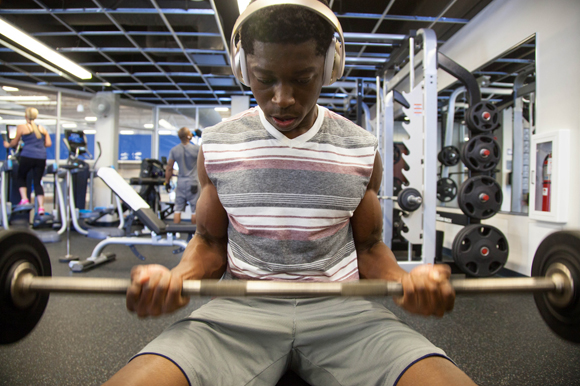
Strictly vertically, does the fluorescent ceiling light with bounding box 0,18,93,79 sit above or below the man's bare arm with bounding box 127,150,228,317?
above

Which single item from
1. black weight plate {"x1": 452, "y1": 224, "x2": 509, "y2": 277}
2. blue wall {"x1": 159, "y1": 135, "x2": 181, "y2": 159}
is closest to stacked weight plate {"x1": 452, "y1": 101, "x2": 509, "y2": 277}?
black weight plate {"x1": 452, "y1": 224, "x2": 509, "y2": 277}

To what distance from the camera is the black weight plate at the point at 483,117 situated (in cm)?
280

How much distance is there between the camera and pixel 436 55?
270 centimetres

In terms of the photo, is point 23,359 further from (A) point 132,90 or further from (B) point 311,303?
(A) point 132,90

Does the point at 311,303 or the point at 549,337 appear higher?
the point at 311,303

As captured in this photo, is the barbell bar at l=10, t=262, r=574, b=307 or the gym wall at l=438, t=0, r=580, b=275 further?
the gym wall at l=438, t=0, r=580, b=275

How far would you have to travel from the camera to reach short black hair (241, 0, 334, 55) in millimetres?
710

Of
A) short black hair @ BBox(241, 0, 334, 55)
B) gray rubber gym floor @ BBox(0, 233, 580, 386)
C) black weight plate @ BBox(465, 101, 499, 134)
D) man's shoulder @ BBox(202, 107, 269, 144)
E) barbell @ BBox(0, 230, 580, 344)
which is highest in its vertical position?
black weight plate @ BBox(465, 101, 499, 134)

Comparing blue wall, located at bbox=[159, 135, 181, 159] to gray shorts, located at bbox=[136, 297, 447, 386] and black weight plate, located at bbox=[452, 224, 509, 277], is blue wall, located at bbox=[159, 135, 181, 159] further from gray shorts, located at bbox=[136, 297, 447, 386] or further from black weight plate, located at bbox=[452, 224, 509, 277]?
gray shorts, located at bbox=[136, 297, 447, 386]

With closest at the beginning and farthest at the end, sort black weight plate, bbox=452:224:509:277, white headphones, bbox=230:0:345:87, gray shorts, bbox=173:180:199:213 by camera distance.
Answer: white headphones, bbox=230:0:345:87 < black weight plate, bbox=452:224:509:277 < gray shorts, bbox=173:180:199:213

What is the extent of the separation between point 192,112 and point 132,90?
192cm

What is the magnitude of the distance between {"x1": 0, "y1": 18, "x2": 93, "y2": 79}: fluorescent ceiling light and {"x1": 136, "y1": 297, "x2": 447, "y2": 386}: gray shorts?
17.8 ft

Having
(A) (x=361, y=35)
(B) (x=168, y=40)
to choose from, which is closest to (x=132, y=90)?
(B) (x=168, y=40)

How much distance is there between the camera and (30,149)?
480cm
